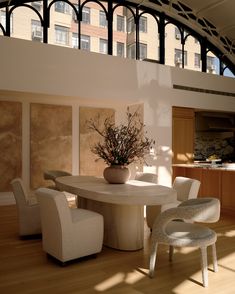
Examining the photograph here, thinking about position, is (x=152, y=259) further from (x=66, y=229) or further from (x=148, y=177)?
(x=148, y=177)

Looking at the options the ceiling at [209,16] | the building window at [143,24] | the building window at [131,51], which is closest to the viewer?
the building window at [131,51]

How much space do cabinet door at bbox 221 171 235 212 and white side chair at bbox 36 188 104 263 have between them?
11.2 feet

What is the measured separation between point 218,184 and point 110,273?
150 inches

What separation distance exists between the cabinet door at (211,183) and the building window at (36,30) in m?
4.76

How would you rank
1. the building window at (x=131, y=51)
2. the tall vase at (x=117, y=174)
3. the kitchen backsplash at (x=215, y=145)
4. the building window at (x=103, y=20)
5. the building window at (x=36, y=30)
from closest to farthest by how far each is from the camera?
the tall vase at (x=117, y=174) → the building window at (x=36, y=30) → the building window at (x=103, y=20) → the building window at (x=131, y=51) → the kitchen backsplash at (x=215, y=145)

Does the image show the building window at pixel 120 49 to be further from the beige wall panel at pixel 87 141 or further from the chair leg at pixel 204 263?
the chair leg at pixel 204 263

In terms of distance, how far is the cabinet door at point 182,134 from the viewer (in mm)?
8750

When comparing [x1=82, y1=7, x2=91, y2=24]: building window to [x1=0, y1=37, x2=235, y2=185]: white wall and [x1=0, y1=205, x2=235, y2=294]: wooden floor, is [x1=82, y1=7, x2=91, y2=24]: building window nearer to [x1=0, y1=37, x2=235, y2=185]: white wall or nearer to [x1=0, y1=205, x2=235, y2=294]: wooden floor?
[x1=0, y1=37, x2=235, y2=185]: white wall

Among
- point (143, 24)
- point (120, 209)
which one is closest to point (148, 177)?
point (120, 209)

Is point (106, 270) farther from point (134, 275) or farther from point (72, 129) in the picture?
point (72, 129)

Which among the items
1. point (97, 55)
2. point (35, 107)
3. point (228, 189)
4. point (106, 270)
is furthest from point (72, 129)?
point (106, 270)

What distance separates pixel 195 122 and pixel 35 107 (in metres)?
4.97

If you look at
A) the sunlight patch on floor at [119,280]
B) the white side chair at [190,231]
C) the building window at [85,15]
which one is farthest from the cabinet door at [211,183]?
the building window at [85,15]

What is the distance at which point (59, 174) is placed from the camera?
19.7 ft
